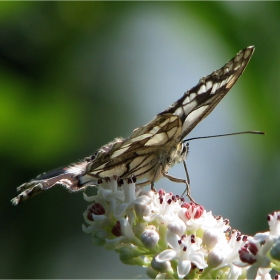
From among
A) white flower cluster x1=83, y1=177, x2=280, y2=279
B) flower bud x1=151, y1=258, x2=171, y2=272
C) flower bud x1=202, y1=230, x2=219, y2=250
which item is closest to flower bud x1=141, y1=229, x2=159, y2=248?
white flower cluster x1=83, y1=177, x2=280, y2=279

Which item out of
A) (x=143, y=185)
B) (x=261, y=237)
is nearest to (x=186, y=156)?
(x=143, y=185)

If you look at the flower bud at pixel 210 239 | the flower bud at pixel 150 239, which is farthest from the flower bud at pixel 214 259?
the flower bud at pixel 150 239

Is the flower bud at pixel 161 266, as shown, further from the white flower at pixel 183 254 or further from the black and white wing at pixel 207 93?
the black and white wing at pixel 207 93

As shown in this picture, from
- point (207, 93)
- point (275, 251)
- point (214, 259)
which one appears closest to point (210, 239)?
point (214, 259)

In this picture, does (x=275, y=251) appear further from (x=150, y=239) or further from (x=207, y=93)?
(x=207, y=93)

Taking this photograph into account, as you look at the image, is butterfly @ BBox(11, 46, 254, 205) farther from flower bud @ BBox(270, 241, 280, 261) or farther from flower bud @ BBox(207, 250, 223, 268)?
flower bud @ BBox(270, 241, 280, 261)
